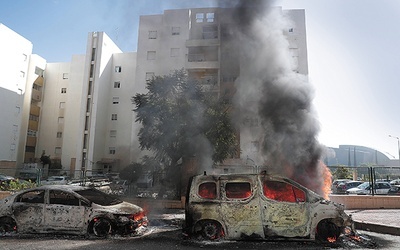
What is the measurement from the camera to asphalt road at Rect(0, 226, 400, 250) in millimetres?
5680

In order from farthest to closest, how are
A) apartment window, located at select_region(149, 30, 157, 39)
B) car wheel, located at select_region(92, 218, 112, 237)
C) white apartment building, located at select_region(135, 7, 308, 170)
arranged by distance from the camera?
apartment window, located at select_region(149, 30, 157, 39)
white apartment building, located at select_region(135, 7, 308, 170)
car wheel, located at select_region(92, 218, 112, 237)

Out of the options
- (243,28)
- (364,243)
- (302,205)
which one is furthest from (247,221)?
(243,28)

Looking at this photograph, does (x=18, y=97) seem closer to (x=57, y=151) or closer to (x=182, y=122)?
(x=57, y=151)

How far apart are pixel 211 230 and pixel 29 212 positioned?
14.1 feet

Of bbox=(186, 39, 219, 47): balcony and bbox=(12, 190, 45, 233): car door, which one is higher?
bbox=(186, 39, 219, 47): balcony

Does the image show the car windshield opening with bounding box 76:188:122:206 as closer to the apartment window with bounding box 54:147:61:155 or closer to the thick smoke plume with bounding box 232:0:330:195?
the thick smoke plume with bounding box 232:0:330:195

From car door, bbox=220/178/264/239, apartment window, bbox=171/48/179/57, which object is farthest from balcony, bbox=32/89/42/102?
car door, bbox=220/178/264/239

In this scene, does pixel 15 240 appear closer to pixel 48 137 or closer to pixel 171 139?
pixel 171 139

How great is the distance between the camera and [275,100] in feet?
38.9

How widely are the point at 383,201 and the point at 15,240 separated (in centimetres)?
1290

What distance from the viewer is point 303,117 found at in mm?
10844

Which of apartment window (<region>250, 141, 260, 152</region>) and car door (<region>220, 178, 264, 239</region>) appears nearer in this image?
car door (<region>220, 178, 264, 239</region>)

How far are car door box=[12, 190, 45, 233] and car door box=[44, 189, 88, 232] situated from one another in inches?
6.7

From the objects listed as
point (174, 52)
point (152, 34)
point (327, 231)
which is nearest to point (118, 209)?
point (327, 231)
